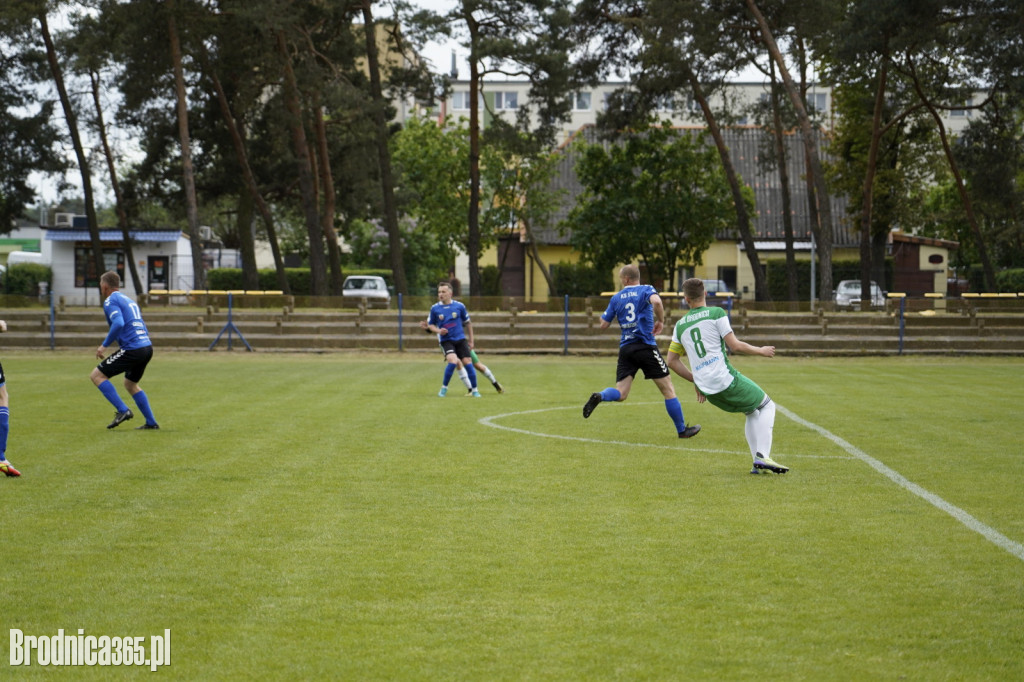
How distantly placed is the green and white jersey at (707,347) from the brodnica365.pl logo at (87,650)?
5973 mm

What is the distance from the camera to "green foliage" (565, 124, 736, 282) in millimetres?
49000

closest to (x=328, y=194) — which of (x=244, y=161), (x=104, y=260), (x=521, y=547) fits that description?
(x=244, y=161)

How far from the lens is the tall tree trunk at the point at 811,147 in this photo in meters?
35.5

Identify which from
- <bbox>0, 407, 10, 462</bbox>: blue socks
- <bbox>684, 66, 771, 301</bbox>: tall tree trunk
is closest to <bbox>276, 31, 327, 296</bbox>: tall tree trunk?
<bbox>684, 66, 771, 301</bbox>: tall tree trunk

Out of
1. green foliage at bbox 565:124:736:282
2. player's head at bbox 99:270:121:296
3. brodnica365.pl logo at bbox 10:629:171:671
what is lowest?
brodnica365.pl logo at bbox 10:629:171:671

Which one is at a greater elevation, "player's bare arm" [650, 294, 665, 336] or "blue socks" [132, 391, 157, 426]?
"player's bare arm" [650, 294, 665, 336]

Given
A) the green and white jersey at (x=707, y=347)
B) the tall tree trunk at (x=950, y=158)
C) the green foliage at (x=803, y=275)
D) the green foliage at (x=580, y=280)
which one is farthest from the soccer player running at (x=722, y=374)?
the green foliage at (x=803, y=275)

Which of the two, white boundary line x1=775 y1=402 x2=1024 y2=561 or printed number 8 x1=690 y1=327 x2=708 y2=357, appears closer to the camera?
white boundary line x1=775 y1=402 x2=1024 y2=561

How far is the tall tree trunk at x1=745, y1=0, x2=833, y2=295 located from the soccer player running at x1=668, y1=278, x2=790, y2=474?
88.6 ft

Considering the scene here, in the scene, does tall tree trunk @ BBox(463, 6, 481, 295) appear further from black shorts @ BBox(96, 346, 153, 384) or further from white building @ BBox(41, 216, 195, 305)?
black shorts @ BBox(96, 346, 153, 384)

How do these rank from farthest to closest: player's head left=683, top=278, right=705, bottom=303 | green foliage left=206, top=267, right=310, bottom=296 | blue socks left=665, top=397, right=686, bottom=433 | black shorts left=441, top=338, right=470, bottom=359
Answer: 1. green foliage left=206, top=267, right=310, bottom=296
2. black shorts left=441, top=338, right=470, bottom=359
3. blue socks left=665, top=397, right=686, bottom=433
4. player's head left=683, top=278, right=705, bottom=303

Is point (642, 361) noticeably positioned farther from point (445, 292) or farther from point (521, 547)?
point (521, 547)

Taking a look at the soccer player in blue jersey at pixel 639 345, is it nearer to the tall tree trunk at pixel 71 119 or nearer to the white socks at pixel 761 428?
the white socks at pixel 761 428

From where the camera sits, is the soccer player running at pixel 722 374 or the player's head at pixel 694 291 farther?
the player's head at pixel 694 291
